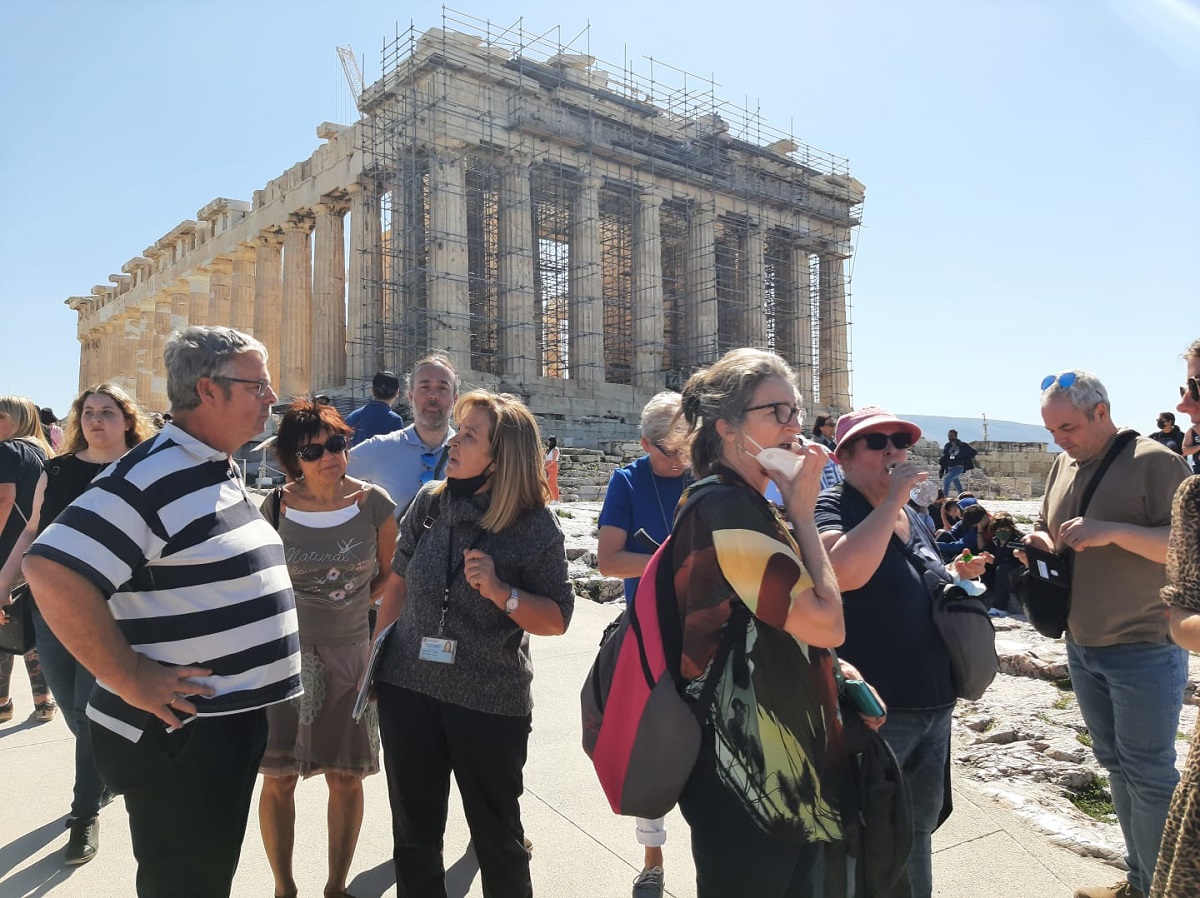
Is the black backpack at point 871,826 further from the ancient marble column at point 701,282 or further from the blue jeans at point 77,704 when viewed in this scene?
the ancient marble column at point 701,282

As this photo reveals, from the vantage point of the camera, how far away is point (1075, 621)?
3.03 m

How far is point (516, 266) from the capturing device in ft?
80.8

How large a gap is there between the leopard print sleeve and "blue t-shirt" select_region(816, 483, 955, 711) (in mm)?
633

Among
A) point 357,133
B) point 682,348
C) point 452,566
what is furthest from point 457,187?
point 452,566

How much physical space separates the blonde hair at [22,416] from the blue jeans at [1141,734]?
5.28 meters

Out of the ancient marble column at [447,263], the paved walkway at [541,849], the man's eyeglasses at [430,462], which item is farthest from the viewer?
the ancient marble column at [447,263]

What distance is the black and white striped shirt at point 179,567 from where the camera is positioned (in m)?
2.02

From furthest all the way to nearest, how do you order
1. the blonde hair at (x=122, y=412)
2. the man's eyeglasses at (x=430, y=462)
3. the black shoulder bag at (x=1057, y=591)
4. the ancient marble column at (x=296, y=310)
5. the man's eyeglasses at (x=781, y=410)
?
the ancient marble column at (x=296, y=310)
the man's eyeglasses at (x=430, y=462)
the blonde hair at (x=122, y=412)
the black shoulder bag at (x=1057, y=591)
the man's eyeglasses at (x=781, y=410)

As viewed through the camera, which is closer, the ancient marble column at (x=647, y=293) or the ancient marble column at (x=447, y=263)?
the ancient marble column at (x=447, y=263)

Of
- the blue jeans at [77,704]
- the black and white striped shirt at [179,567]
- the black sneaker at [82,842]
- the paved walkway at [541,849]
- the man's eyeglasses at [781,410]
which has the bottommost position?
the paved walkway at [541,849]

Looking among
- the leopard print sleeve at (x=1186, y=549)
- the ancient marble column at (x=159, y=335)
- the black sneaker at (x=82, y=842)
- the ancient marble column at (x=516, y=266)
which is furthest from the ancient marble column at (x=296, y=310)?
the leopard print sleeve at (x=1186, y=549)

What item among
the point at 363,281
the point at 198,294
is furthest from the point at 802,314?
the point at 198,294

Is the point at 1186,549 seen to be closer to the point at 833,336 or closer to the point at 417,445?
the point at 417,445

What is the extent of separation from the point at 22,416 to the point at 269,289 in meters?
27.2
